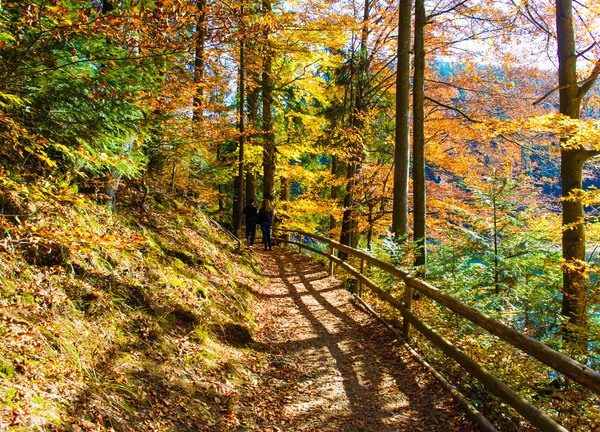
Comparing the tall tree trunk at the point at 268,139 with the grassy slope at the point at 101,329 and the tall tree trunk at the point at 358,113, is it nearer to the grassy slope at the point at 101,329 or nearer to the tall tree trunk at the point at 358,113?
the tall tree trunk at the point at 358,113

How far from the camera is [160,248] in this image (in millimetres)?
6359

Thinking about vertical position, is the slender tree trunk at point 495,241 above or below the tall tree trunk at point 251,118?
below

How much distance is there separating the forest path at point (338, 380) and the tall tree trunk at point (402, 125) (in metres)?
2.79

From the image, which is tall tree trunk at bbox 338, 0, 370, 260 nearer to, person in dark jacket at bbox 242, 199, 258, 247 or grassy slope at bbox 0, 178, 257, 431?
person in dark jacket at bbox 242, 199, 258, 247

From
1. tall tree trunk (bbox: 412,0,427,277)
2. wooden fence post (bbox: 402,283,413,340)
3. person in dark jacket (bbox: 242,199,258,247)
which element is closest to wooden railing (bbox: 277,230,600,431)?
wooden fence post (bbox: 402,283,413,340)

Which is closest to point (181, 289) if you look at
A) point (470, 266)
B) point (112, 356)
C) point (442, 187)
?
point (112, 356)

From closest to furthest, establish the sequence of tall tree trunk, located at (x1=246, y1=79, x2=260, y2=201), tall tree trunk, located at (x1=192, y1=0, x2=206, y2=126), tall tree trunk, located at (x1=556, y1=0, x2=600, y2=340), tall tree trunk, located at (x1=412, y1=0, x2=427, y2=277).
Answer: tall tree trunk, located at (x1=192, y1=0, x2=206, y2=126)
tall tree trunk, located at (x1=556, y1=0, x2=600, y2=340)
tall tree trunk, located at (x1=412, y1=0, x2=427, y2=277)
tall tree trunk, located at (x1=246, y1=79, x2=260, y2=201)

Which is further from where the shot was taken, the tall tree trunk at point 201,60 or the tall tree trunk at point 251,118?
the tall tree trunk at point 251,118

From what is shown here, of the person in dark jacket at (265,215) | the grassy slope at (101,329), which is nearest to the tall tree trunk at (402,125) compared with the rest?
the grassy slope at (101,329)

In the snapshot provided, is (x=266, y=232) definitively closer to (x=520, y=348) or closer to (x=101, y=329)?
(x=101, y=329)

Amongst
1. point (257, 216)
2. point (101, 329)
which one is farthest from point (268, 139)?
point (101, 329)

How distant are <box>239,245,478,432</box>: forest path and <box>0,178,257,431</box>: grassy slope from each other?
1.62ft

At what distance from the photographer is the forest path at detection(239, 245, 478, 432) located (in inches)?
157

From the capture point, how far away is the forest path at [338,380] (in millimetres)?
3982
